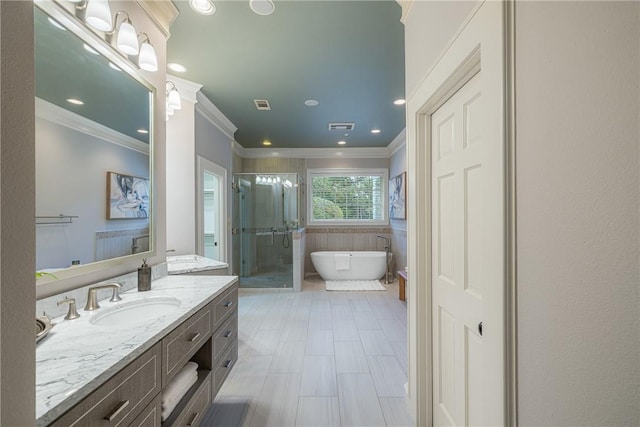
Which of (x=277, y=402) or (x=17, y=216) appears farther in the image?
(x=277, y=402)

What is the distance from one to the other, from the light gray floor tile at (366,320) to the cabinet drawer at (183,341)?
Result: 2.10 m

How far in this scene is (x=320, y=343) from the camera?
2641mm

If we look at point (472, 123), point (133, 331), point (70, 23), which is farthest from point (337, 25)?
point (133, 331)

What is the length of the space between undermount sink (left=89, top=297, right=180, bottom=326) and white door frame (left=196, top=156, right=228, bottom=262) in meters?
1.75

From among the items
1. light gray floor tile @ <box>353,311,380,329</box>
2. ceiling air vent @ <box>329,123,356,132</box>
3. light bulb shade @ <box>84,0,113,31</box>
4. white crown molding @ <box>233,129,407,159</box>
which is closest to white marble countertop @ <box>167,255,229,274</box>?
light bulb shade @ <box>84,0,113,31</box>

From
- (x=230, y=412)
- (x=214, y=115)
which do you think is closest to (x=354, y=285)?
(x=230, y=412)

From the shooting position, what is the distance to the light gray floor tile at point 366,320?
119 inches

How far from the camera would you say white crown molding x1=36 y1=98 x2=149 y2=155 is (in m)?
1.09

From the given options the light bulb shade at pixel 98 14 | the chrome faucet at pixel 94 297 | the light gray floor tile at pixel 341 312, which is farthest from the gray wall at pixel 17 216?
the light gray floor tile at pixel 341 312

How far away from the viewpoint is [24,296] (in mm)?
479

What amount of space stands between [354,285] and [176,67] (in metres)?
3.97

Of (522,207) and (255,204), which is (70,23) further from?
(255,204)

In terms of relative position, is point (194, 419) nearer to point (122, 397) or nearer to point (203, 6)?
point (122, 397)

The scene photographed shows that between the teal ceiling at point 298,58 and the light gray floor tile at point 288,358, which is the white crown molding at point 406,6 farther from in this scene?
the light gray floor tile at point 288,358
